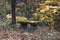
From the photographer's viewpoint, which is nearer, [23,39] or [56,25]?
[23,39]

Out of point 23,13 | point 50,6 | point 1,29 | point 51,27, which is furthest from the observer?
point 23,13

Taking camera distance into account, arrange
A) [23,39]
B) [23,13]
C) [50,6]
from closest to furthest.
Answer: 1. [23,39]
2. [50,6]
3. [23,13]

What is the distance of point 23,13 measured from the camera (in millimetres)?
14930

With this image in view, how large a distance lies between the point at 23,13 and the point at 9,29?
534cm

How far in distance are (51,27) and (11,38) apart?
11.0ft

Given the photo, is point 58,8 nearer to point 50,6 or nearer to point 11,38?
point 50,6

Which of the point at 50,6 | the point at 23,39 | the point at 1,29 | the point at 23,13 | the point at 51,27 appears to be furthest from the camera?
the point at 23,13

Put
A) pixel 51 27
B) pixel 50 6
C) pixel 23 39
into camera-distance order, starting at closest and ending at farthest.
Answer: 1. pixel 23 39
2. pixel 51 27
3. pixel 50 6

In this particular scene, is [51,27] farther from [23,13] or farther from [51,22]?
[23,13]

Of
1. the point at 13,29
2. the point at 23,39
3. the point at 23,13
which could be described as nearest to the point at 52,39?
the point at 23,39

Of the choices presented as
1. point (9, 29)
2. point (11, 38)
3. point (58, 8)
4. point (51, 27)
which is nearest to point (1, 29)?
point (9, 29)

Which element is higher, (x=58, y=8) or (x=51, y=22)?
(x=58, y=8)

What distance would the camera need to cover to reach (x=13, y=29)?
32.0 feet

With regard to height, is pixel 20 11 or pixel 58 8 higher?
pixel 58 8
